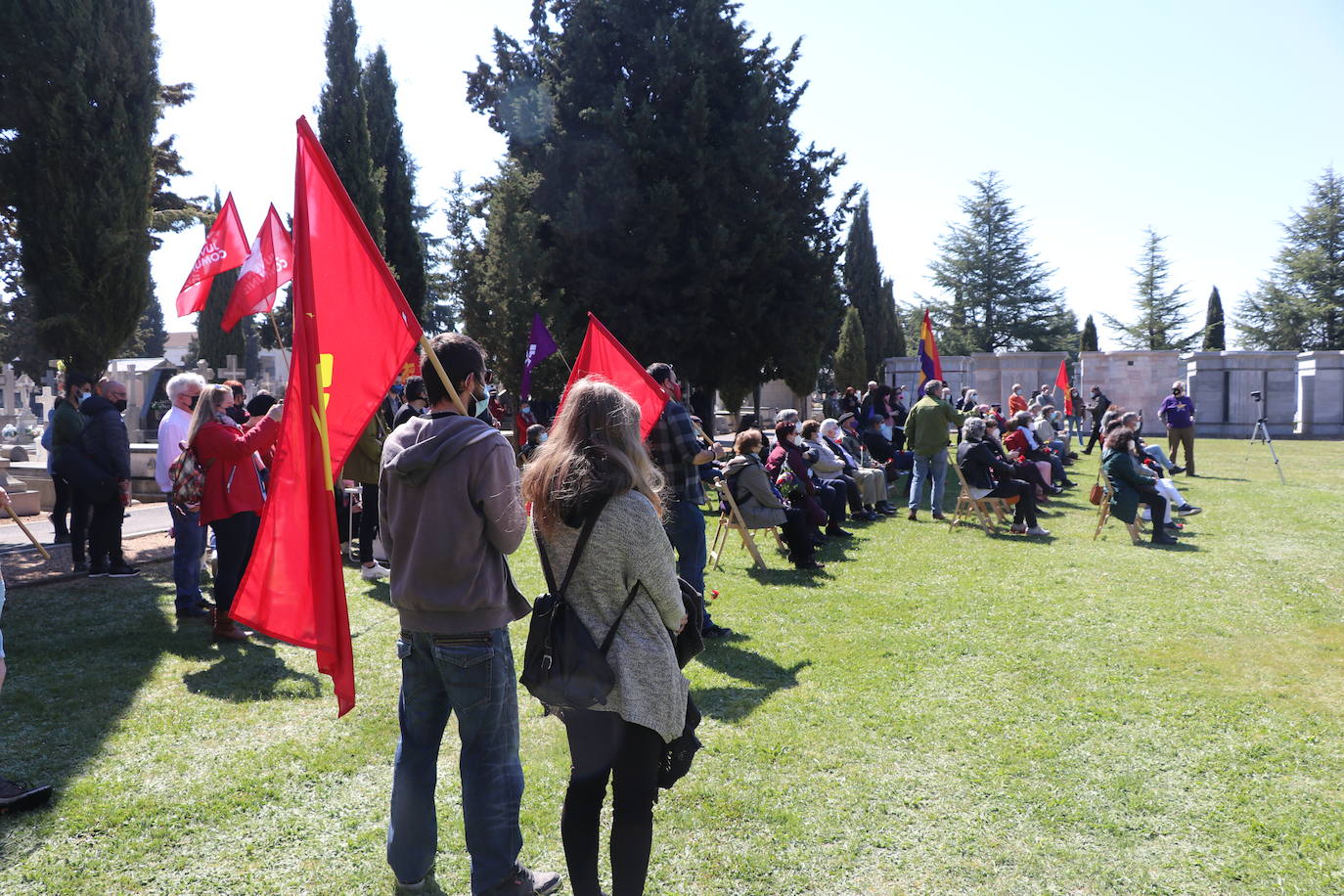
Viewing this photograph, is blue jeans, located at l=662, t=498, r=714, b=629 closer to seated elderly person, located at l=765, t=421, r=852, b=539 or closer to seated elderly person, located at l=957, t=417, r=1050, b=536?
seated elderly person, located at l=765, t=421, r=852, b=539

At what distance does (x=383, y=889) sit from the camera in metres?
3.63

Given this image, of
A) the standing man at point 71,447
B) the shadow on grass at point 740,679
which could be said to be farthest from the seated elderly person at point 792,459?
the standing man at point 71,447

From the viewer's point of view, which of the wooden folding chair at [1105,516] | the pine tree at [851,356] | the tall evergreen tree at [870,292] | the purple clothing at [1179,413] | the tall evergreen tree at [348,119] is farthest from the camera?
the tall evergreen tree at [870,292]

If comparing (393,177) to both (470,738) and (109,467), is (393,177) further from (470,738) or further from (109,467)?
(470,738)

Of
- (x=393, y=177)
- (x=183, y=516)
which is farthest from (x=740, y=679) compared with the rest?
(x=393, y=177)

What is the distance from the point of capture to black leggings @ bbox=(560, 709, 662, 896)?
9.83 feet

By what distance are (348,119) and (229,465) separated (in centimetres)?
2117

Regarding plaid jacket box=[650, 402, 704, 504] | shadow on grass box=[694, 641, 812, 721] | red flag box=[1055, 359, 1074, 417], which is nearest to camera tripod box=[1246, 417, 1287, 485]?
red flag box=[1055, 359, 1074, 417]

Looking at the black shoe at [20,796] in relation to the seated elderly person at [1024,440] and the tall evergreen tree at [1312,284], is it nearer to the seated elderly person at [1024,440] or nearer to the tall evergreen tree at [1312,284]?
the seated elderly person at [1024,440]

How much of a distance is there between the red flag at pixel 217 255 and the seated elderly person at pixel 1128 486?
34.1 feet

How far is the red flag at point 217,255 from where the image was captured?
897 cm

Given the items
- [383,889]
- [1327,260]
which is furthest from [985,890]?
[1327,260]

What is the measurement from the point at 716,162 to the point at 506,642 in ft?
62.4

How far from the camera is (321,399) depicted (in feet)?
11.4
